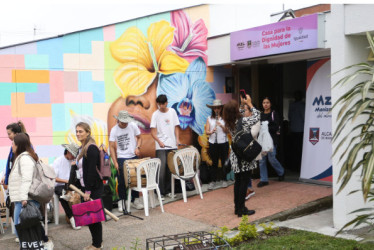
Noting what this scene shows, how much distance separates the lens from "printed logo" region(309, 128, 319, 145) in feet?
26.8

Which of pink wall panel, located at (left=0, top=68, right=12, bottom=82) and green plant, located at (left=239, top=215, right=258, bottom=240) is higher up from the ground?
pink wall panel, located at (left=0, top=68, right=12, bottom=82)

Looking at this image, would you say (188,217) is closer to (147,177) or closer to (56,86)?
(147,177)

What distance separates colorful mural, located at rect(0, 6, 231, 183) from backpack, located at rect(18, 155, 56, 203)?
222 cm

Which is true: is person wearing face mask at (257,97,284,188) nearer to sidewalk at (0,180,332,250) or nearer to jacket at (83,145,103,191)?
sidewalk at (0,180,332,250)

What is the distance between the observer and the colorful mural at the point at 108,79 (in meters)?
7.32

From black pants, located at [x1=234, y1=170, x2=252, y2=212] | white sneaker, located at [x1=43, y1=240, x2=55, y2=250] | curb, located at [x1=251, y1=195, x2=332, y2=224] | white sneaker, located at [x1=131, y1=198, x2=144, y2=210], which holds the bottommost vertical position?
white sneaker, located at [x1=43, y1=240, x2=55, y2=250]

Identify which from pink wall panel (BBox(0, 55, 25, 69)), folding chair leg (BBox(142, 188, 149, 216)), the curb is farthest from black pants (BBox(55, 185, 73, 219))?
the curb

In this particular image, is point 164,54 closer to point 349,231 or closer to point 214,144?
point 214,144

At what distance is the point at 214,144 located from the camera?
8.36 metres

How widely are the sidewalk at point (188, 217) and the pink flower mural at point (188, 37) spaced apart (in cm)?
302

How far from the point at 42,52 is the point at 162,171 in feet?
9.94

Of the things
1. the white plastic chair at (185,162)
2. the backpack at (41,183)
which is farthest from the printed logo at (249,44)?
the backpack at (41,183)

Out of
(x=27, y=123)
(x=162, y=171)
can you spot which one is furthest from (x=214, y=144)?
(x=27, y=123)

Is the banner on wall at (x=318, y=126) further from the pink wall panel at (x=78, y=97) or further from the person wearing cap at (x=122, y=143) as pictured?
the pink wall panel at (x=78, y=97)
